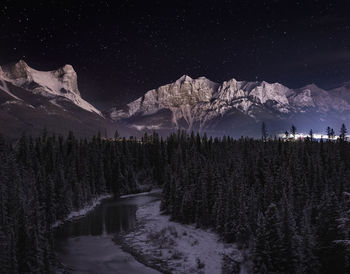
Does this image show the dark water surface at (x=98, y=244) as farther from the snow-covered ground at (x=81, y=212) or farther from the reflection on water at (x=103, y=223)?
the snow-covered ground at (x=81, y=212)

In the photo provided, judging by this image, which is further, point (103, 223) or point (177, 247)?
point (103, 223)

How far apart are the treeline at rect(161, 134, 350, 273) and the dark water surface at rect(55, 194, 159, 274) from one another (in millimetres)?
10490

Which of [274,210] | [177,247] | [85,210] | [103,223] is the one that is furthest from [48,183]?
[274,210]

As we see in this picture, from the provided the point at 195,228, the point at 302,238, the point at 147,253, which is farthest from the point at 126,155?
the point at 302,238

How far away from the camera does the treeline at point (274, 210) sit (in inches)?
1379

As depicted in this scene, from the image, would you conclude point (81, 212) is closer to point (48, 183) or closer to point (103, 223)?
point (103, 223)

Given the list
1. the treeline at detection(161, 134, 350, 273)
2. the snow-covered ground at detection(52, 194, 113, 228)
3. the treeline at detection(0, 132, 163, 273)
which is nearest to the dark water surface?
the snow-covered ground at detection(52, 194, 113, 228)

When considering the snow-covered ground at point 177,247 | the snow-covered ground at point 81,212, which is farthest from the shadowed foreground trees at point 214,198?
the snow-covered ground at point 177,247

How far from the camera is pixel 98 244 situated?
174 ft

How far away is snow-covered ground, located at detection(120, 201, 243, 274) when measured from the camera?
139 feet

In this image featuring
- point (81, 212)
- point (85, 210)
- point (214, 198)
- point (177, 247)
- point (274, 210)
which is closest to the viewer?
point (274, 210)

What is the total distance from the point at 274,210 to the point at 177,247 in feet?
56.0

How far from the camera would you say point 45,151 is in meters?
109

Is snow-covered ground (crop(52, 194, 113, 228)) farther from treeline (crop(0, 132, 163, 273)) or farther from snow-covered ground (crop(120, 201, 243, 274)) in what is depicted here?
snow-covered ground (crop(120, 201, 243, 274))
